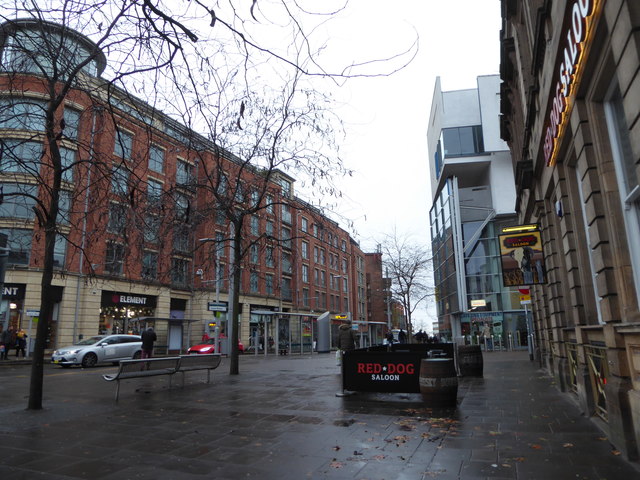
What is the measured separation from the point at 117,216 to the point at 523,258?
1000 cm

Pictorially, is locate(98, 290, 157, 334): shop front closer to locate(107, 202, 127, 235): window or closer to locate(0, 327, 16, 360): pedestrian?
locate(0, 327, 16, 360): pedestrian

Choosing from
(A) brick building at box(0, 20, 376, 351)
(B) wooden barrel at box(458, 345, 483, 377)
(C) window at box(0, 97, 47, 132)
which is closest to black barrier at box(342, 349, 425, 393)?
(A) brick building at box(0, 20, 376, 351)

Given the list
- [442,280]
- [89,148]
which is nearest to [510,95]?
[89,148]

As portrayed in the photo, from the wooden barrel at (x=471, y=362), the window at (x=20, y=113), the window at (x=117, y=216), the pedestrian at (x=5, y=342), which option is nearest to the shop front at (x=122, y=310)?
the pedestrian at (x=5, y=342)

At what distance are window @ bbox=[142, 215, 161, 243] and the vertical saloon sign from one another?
6916mm

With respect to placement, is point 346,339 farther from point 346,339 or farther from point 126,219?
point 126,219

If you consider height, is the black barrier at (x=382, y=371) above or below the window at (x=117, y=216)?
below

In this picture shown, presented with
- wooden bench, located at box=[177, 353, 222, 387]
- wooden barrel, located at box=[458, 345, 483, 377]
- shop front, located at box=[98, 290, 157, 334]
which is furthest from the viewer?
shop front, located at box=[98, 290, 157, 334]

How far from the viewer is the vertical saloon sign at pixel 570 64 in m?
4.95

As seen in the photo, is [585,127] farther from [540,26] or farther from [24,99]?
[24,99]

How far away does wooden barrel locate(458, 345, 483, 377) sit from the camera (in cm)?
1363

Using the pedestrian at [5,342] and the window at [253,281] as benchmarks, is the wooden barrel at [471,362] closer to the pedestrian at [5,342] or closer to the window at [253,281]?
the window at [253,281]

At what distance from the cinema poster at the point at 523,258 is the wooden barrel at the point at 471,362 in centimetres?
288

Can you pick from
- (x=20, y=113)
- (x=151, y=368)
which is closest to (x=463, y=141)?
(x=151, y=368)
